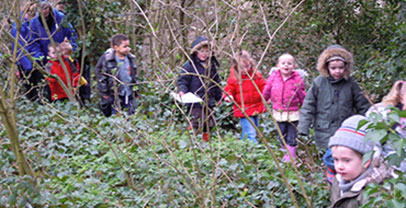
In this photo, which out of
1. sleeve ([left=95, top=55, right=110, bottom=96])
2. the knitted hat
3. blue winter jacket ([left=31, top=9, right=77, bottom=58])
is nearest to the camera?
the knitted hat

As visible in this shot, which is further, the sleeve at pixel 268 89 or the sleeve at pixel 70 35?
the sleeve at pixel 70 35

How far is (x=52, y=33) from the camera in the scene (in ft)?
27.9

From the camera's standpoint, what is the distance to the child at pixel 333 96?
513 cm

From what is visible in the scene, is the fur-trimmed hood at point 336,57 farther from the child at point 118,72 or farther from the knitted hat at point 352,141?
the child at point 118,72

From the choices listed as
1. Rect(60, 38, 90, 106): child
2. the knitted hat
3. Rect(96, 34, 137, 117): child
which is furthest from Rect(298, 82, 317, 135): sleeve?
Rect(60, 38, 90, 106): child

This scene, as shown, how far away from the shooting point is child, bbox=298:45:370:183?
513 centimetres

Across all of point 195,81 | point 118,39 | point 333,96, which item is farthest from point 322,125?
point 118,39

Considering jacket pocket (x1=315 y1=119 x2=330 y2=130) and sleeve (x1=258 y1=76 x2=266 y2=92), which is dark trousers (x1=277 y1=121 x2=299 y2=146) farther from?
sleeve (x1=258 y1=76 x2=266 y2=92)

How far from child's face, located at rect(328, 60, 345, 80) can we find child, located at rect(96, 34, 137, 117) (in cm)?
343

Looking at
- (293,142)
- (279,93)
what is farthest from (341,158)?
(279,93)

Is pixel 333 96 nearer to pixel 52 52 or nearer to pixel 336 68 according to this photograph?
pixel 336 68

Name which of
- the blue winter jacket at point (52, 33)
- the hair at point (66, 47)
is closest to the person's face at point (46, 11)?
the blue winter jacket at point (52, 33)

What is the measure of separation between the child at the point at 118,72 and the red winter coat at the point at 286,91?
235 centimetres

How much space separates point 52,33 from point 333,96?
505 cm
